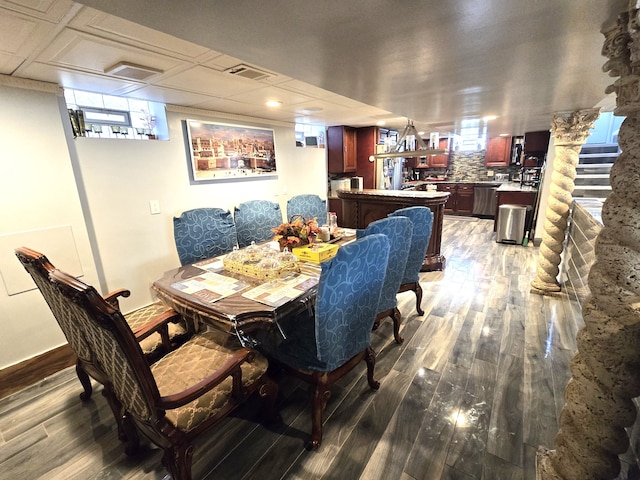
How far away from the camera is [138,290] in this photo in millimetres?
2828

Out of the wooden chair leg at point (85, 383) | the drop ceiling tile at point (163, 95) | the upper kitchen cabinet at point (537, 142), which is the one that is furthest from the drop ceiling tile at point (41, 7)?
the upper kitchen cabinet at point (537, 142)

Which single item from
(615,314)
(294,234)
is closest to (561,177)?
(615,314)

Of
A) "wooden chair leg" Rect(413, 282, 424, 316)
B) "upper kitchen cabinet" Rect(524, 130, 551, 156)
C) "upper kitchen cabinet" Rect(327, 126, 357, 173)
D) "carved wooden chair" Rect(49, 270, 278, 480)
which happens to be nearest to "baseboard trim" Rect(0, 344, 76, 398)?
"carved wooden chair" Rect(49, 270, 278, 480)

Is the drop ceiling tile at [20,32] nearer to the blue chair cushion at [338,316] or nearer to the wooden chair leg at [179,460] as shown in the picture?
the blue chair cushion at [338,316]

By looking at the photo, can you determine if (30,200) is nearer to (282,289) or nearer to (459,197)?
(282,289)

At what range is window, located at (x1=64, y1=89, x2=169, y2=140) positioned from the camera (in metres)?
2.39

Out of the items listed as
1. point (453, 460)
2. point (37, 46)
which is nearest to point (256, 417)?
point (453, 460)

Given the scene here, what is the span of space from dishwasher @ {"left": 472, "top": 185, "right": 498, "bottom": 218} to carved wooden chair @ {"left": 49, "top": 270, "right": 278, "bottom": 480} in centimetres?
734

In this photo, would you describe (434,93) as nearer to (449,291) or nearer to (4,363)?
(449,291)

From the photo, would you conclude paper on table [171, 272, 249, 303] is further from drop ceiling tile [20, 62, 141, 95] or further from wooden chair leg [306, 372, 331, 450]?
drop ceiling tile [20, 62, 141, 95]

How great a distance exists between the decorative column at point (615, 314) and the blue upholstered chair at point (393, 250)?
994mm

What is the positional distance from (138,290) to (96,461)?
1598 millimetres

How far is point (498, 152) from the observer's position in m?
7.11

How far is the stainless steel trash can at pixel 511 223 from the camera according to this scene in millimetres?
4953
